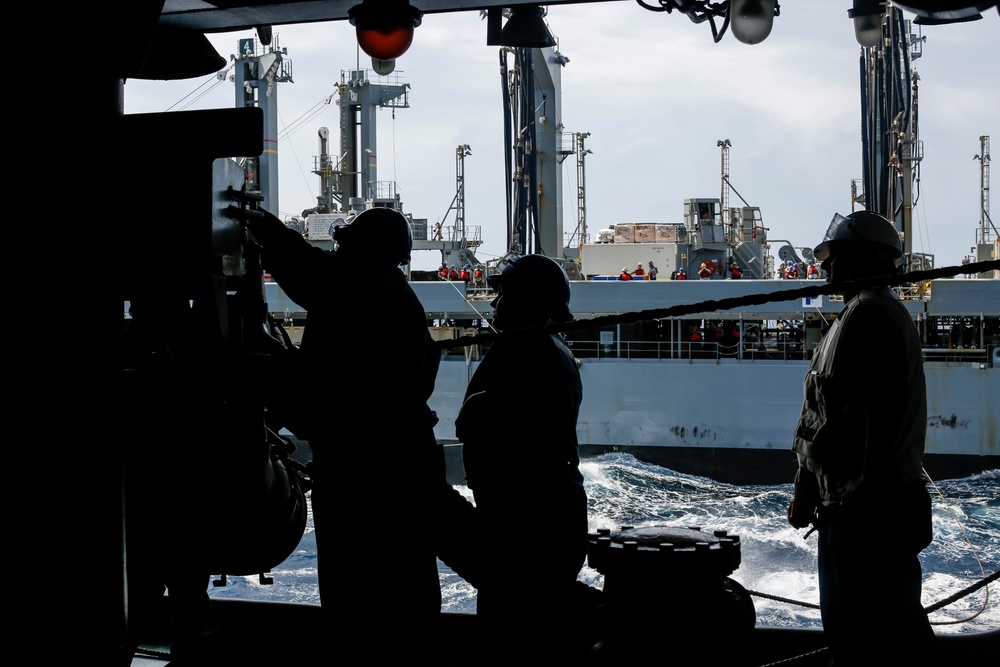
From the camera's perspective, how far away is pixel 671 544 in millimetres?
1926

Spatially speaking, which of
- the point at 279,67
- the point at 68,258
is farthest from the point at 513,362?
the point at 279,67

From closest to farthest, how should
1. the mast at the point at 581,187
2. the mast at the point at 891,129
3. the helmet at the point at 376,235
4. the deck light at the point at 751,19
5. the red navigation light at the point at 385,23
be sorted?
the helmet at the point at 376,235, the red navigation light at the point at 385,23, the deck light at the point at 751,19, the mast at the point at 891,129, the mast at the point at 581,187

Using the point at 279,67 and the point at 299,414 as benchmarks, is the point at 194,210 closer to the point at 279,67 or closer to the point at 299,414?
the point at 299,414

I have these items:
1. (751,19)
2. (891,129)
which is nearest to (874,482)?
(751,19)

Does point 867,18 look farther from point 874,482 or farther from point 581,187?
point 581,187

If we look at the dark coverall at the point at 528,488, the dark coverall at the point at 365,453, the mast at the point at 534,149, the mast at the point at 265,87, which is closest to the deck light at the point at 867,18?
the dark coverall at the point at 528,488

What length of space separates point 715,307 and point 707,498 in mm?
14761

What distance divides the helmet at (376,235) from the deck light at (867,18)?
1.69m

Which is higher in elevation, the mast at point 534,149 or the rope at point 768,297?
the mast at point 534,149

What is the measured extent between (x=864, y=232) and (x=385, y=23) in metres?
1.29

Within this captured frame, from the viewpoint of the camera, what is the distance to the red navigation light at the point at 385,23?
2.42 m

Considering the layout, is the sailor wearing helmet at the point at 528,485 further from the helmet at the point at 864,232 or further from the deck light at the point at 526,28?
the deck light at the point at 526,28

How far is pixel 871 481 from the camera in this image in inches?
75.8

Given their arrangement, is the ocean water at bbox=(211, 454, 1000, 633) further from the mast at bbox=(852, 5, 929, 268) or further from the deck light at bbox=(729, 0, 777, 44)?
the deck light at bbox=(729, 0, 777, 44)
